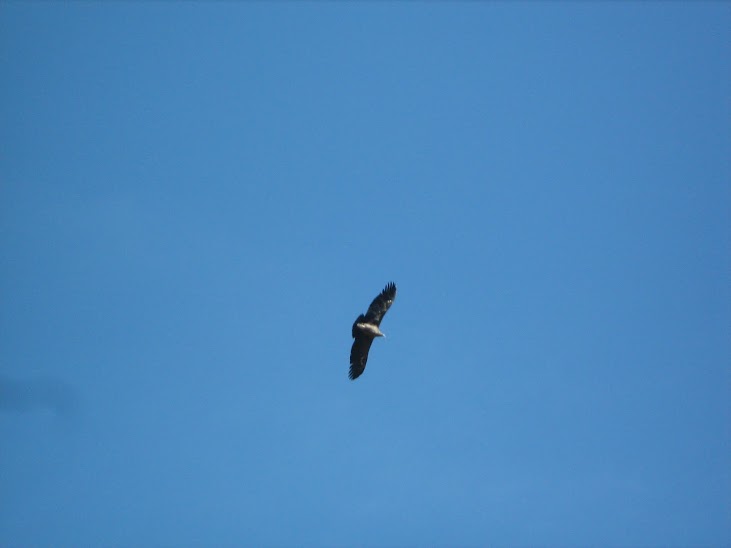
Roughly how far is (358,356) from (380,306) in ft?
11.4

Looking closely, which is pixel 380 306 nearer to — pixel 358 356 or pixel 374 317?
pixel 374 317

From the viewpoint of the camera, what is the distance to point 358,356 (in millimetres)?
59688

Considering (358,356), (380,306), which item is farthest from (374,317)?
(358,356)

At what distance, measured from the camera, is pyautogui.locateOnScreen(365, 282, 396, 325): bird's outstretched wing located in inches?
2261

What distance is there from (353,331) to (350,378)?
9.65 ft

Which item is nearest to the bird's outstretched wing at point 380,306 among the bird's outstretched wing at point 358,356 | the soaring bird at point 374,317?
the soaring bird at point 374,317

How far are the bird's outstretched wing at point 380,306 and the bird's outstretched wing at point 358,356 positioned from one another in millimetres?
1598

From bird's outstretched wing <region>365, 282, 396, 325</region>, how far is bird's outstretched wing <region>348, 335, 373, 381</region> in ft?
5.24

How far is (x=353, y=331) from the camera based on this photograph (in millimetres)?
58000

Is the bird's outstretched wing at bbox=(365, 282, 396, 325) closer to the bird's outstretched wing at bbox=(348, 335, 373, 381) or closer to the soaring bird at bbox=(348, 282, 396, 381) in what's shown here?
the soaring bird at bbox=(348, 282, 396, 381)

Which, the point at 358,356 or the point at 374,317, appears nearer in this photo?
the point at 374,317

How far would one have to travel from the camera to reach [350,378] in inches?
2354

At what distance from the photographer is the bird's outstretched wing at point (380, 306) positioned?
5744 cm

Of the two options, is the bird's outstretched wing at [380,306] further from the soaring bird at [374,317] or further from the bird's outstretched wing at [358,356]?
the bird's outstretched wing at [358,356]
